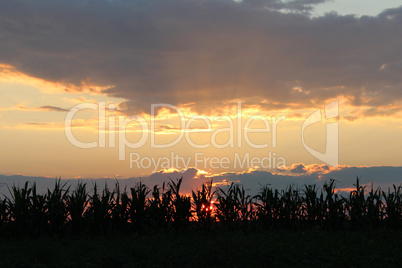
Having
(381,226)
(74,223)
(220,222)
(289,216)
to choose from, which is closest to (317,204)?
(289,216)

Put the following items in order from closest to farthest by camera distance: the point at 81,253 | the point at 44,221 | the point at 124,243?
the point at 81,253 < the point at 124,243 < the point at 44,221

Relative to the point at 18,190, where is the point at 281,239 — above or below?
below

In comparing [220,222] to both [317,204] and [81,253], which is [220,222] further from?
[81,253]

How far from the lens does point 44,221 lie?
54.5ft

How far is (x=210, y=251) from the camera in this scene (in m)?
13.2

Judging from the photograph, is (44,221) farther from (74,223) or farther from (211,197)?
(211,197)

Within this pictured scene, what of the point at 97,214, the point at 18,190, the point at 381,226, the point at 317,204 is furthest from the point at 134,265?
the point at 381,226

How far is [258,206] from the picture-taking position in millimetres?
17688

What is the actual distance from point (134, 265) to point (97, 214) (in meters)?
5.20

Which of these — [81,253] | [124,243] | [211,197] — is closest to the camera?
[81,253]

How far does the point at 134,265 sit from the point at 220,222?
587 cm

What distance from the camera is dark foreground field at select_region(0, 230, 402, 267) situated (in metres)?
12.4

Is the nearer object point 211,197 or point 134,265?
point 134,265

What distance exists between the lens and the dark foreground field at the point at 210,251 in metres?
12.4
